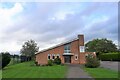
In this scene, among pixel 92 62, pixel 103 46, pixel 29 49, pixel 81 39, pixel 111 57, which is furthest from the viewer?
pixel 103 46

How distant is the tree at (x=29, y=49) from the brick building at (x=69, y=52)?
2151 cm

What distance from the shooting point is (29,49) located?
83000 millimetres

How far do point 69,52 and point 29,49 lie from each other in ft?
81.0

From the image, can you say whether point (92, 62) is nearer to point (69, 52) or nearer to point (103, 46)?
point (69, 52)

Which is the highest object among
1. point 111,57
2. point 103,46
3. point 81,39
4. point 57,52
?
point 103,46

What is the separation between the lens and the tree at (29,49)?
82312mm

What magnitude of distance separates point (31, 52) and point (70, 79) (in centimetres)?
6553

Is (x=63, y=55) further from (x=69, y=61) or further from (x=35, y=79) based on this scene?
(x=35, y=79)

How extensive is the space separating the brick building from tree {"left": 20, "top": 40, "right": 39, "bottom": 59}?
21514mm

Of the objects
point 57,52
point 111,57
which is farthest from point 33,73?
point 111,57

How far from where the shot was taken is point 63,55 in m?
61.7

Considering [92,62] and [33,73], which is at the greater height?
[92,62]

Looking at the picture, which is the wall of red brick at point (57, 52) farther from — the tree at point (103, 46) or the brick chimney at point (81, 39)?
the tree at point (103, 46)

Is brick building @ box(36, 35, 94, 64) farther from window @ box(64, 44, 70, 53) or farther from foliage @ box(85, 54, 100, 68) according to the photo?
foliage @ box(85, 54, 100, 68)
